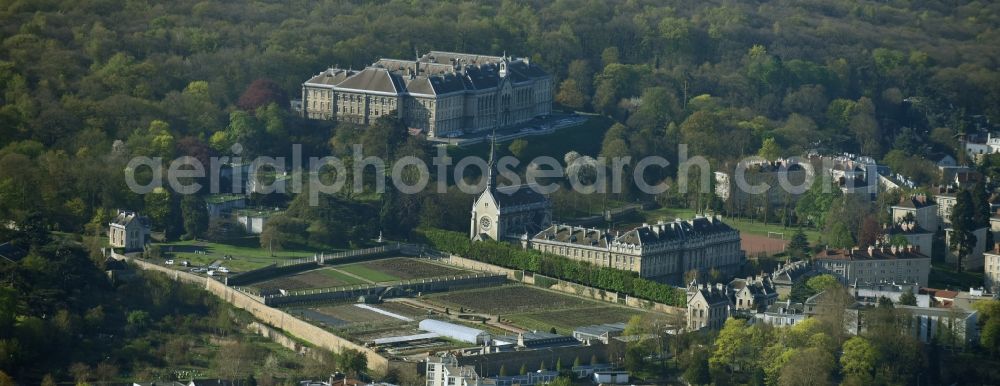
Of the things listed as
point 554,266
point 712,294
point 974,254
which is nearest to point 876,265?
point 974,254

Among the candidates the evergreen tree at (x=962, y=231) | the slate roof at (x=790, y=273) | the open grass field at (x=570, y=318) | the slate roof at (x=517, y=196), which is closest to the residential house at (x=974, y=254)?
the evergreen tree at (x=962, y=231)

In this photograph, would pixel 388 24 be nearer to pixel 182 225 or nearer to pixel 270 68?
pixel 270 68

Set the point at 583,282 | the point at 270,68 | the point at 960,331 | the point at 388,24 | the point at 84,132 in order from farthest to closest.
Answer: the point at 388,24 < the point at 270,68 < the point at 84,132 < the point at 583,282 < the point at 960,331

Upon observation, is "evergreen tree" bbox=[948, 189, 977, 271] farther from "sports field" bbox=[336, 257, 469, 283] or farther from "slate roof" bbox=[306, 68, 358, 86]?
"slate roof" bbox=[306, 68, 358, 86]

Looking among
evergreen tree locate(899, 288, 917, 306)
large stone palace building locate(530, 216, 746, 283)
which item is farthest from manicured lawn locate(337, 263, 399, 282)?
evergreen tree locate(899, 288, 917, 306)

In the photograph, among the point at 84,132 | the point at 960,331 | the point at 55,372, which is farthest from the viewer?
the point at 84,132

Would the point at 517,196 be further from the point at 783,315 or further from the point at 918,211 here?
the point at 783,315

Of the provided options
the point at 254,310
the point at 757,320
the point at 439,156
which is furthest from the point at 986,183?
the point at 254,310

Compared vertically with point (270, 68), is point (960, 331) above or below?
below
